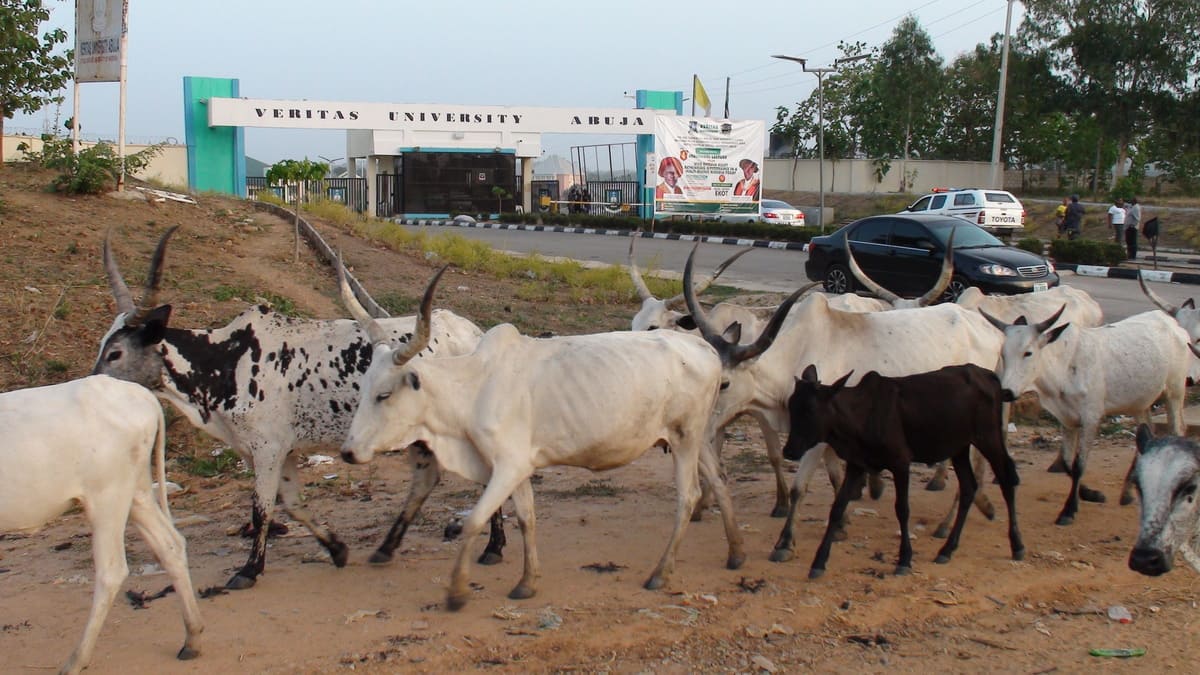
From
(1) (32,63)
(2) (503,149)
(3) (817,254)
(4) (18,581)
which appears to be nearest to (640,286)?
(4) (18,581)

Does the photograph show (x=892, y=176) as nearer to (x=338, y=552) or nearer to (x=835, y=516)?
(x=835, y=516)

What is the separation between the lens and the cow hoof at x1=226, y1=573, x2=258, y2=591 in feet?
18.5

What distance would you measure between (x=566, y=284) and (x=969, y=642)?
1101 cm

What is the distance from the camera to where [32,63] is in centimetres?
1648

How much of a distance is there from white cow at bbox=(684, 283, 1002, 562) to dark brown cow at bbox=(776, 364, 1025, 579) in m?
0.53

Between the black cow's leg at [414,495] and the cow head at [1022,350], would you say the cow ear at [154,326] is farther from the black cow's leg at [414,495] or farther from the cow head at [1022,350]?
the cow head at [1022,350]

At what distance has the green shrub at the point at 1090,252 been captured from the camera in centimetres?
2027

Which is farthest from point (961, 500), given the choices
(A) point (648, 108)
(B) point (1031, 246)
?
(A) point (648, 108)

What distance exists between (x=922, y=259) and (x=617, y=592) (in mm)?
10732

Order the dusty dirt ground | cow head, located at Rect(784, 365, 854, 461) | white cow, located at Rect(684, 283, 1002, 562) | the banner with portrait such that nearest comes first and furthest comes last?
1. the dusty dirt ground
2. cow head, located at Rect(784, 365, 854, 461)
3. white cow, located at Rect(684, 283, 1002, 562)
4. the banner with portrait

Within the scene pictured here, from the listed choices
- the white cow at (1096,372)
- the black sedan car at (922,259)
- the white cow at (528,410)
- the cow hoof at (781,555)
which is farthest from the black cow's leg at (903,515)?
the black sedan car at (922,259)

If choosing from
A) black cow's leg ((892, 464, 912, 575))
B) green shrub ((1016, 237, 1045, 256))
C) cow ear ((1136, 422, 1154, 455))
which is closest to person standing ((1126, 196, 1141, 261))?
green shrub ((1016, 237, 1045, 256))

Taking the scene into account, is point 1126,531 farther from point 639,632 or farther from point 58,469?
point 58,469

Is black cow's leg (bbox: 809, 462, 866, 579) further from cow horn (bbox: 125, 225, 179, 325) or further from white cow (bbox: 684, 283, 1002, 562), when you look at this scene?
cow horn (bbox: 125, 225, 179, 325)
